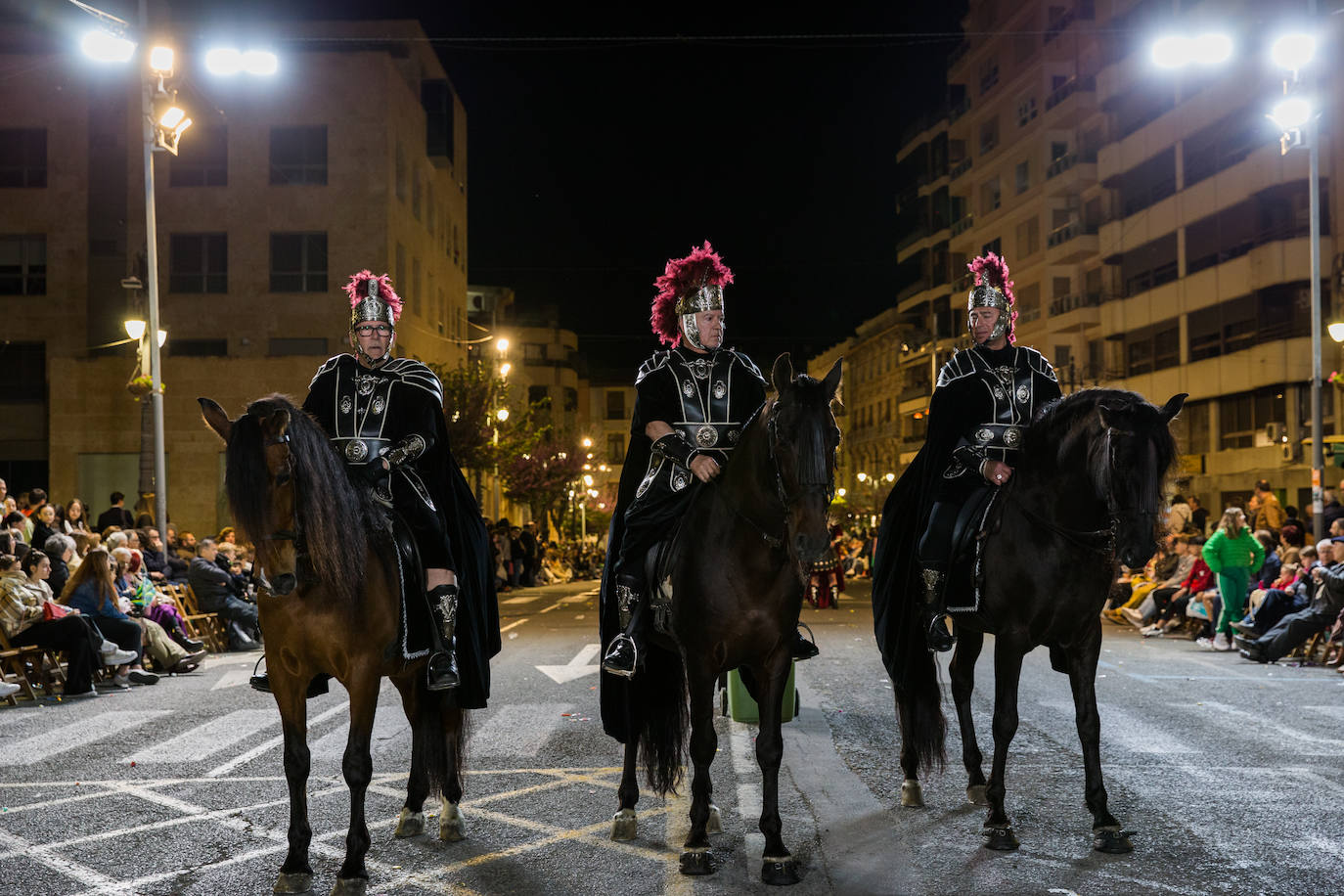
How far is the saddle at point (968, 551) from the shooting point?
763cm

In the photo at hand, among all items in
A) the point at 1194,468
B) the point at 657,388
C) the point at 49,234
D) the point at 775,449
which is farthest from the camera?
the point at 1194,468

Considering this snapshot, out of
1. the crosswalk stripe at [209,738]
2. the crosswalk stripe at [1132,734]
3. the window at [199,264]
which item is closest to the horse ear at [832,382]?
the crosswalk stripe at [1132,734]

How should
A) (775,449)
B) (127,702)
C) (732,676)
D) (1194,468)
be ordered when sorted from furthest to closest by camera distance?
(1194,468), (127,702), (732,676), (775,449)

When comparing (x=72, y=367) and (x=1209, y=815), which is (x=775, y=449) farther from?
(x=72, y=367)

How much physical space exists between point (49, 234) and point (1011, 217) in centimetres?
4343

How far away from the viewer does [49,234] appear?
42562mm

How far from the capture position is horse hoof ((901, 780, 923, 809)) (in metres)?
7.77

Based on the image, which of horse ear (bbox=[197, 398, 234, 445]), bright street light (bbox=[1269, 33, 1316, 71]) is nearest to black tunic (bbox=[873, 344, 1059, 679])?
horse ear (bbox=[197, 398, 234, 445])

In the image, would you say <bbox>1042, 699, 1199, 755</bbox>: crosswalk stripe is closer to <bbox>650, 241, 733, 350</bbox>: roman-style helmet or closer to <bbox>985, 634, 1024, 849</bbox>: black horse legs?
<bbox>985, 634, 1024, 849</bbox>: black horse legs

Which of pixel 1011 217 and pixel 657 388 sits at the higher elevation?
pixel 1011 217

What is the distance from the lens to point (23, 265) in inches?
1683

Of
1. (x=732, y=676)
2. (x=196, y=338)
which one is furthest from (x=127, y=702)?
(x=196, y=338)

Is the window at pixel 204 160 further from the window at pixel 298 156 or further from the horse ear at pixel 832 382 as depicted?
the horse ear at pixel 832 382

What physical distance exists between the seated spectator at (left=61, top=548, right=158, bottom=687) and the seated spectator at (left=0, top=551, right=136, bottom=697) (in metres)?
0.46
